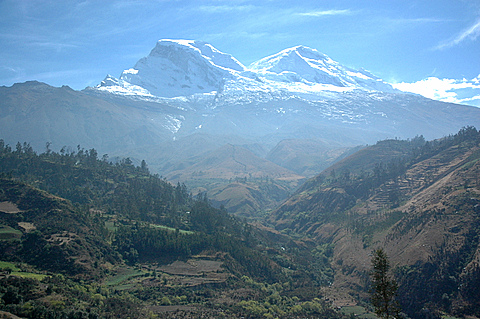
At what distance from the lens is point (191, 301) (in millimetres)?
95000

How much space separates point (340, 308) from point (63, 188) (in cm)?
10860

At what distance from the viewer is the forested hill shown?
79.3 m

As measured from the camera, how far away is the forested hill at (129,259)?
79312 mm

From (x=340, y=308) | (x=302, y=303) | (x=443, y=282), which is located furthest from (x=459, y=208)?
(x=302, y=303)

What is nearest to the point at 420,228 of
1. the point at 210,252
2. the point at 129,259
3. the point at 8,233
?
the point at 210,252

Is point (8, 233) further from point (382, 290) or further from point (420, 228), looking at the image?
point (420, 228)

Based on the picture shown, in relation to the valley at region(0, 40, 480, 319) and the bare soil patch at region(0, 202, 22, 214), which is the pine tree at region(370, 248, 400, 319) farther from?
the bare soil patch at region(0, 202, 22, 214)

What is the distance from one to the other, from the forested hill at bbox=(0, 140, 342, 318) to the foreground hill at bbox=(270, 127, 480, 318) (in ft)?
43.6

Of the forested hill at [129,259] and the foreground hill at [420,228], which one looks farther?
the foreground hill at [420,228]

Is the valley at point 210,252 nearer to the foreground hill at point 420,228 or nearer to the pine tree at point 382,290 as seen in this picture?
the foreground hill at point 420,228

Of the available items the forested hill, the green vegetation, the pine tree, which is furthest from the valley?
the pine tree

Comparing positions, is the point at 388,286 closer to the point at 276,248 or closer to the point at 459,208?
the point at 459,208

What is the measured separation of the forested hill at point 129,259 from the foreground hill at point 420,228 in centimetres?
1328

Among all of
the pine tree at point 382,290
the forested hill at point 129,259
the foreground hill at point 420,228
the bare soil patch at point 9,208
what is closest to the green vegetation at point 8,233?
the forested hill at point 129,259
